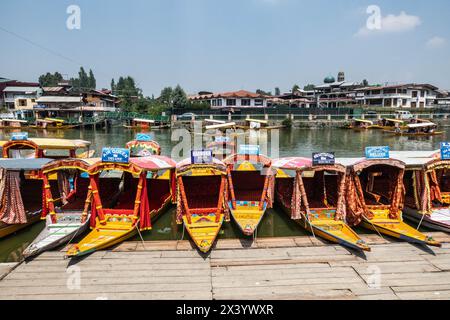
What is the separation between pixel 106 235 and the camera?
9148 mm

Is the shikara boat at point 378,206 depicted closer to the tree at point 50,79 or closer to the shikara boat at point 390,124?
the shikara boat at point 390,124

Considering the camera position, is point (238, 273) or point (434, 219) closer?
point (238, 273)

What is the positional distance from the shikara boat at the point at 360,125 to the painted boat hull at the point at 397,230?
158 feet

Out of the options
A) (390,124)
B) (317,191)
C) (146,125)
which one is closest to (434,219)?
(317,191)

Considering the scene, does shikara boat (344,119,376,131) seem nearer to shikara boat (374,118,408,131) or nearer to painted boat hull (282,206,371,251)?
shikara boat (374,118,408,131)

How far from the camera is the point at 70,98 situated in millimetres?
62812

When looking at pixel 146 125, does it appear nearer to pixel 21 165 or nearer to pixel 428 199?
pixel 21 165

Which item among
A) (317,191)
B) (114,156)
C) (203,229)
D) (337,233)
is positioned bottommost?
(337,233)

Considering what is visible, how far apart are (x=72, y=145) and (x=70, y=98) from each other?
55261 mm

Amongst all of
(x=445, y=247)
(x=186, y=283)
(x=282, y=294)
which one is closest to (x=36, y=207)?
(x=186, y=283)

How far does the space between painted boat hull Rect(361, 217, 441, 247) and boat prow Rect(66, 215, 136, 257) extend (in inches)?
318

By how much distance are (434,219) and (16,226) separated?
1481 centimetres

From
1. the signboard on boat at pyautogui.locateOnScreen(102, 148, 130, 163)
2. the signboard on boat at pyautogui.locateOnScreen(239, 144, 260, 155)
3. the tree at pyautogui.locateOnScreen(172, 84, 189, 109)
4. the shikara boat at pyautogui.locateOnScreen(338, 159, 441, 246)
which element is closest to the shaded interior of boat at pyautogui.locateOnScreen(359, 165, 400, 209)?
the shikara boat at pyautogui.locateOnScreen(338, 159, 441, 246)

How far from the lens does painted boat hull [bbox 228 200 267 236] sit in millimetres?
9703
